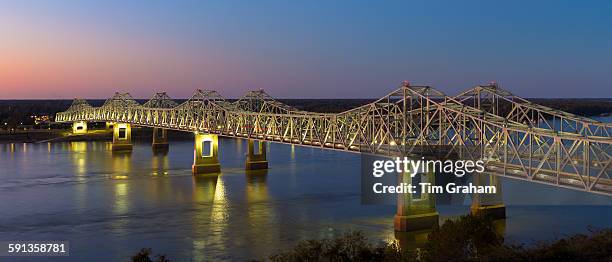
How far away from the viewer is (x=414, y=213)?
107 feet

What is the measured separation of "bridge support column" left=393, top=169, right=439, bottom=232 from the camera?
32188 mm

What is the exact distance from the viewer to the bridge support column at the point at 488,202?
34.3 meters

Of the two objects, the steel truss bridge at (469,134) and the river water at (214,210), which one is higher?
the steel truss bridge at (469,134)

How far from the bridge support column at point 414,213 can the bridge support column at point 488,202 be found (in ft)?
7.69

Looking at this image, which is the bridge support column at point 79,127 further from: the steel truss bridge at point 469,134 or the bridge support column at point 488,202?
the bridge support column at point 488,202

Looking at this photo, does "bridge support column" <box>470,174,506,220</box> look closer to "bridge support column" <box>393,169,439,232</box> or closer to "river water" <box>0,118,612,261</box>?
"river water" <box>0,118,612,261</box>

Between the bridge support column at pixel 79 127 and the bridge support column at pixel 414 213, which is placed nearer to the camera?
the bridge support column at pixel 414 213

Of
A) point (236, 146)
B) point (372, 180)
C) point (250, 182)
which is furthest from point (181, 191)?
point (236, 146)

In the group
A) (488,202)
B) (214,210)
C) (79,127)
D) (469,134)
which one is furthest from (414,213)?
(79,127)

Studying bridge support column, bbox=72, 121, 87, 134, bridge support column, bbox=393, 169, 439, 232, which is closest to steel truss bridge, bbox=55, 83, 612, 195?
bridge support column, bbox=393, 169, 439, 232

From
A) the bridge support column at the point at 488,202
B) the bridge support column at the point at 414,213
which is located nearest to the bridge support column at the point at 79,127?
the bridge support column at the point at 488,202

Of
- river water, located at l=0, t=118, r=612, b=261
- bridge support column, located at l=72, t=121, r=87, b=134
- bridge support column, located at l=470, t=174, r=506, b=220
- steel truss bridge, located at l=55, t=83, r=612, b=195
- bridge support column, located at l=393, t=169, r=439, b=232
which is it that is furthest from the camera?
bridge support column, located at l=72, t=121, r=87, b=134

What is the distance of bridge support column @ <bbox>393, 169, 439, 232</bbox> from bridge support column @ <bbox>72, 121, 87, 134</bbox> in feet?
299

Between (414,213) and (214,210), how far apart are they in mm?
12071
